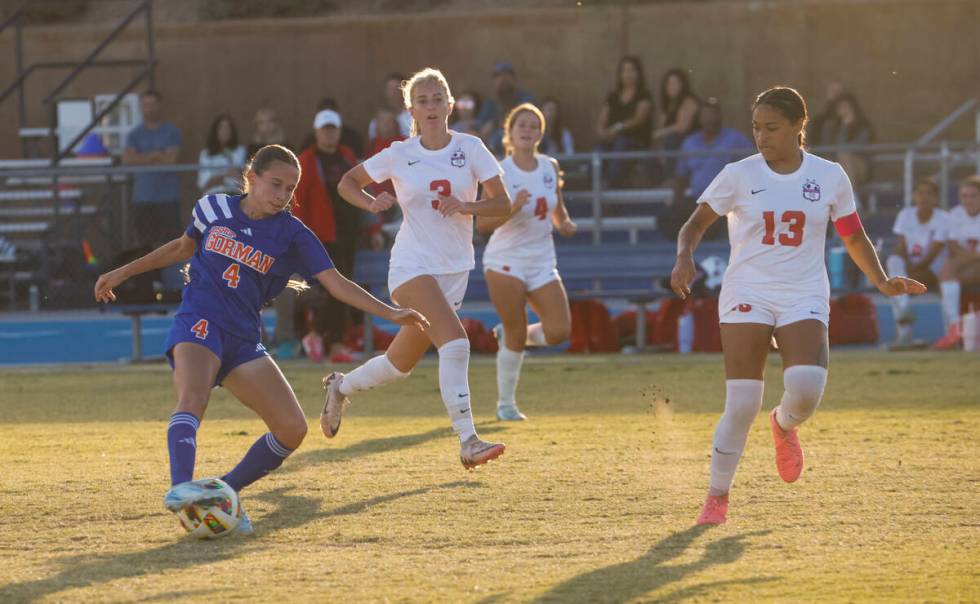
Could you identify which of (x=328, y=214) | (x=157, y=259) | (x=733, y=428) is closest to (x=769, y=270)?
(x=733, y=428)

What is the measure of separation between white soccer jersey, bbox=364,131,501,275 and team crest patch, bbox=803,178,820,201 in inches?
97.7

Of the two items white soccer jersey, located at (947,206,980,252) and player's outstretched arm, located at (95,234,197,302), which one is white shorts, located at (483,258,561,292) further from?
white soccer jersey, located at (947,206,980,252)

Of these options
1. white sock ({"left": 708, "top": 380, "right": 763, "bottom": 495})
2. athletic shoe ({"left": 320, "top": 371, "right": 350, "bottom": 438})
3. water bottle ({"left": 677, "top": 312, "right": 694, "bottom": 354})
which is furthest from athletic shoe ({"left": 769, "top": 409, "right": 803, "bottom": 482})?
water bottle ({"left": 677, "top": 312, "right": 694, "bottom": 354})

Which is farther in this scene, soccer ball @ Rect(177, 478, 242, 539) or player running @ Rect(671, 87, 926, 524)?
player running @ Rect(671, 87, 926, 524)

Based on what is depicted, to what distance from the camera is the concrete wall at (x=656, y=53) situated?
24.1 meters

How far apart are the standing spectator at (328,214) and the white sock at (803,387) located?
9304 millimetres

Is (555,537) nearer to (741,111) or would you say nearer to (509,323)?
(509,323)

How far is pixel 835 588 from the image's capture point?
223 inches

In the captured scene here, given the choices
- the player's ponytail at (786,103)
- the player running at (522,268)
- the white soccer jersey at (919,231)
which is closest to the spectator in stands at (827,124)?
the white soccer jersey at (919,231)

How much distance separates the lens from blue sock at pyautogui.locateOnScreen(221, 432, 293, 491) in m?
7.34

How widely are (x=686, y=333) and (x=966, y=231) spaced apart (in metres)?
2.98

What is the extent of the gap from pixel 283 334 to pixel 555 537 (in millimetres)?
10324

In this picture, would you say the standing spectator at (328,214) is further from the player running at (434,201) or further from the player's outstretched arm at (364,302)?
the player's outstretched arm at (364,302)

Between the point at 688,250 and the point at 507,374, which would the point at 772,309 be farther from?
the point at 507,374
